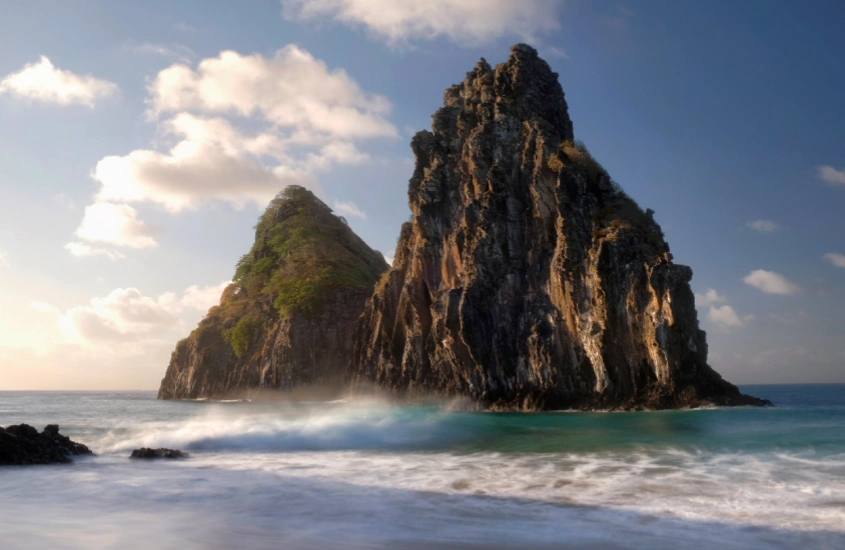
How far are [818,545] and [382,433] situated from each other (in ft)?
58.0

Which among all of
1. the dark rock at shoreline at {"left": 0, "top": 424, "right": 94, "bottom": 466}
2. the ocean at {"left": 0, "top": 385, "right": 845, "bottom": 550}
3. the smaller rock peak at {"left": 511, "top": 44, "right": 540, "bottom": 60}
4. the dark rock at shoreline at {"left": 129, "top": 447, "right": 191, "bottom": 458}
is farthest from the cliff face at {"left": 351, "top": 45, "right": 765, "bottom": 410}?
the dark rock at shoreline at {"left": 0, "top": 424, "right": 94, "bottom": 466}

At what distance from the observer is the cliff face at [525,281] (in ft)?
114

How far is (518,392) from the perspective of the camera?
40906 mm

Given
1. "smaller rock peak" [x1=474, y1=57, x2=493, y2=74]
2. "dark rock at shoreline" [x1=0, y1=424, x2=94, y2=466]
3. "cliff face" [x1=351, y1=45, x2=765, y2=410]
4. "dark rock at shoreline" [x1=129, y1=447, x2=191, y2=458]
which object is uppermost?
"smaller rock peak" [x1=474, y1=57, x2=493, y2=74]

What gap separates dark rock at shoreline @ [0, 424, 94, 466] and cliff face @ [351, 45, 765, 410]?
2822 centimetres

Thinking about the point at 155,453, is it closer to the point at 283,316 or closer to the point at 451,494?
the point at 451,494

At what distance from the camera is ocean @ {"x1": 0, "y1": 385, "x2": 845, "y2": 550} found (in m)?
8.65

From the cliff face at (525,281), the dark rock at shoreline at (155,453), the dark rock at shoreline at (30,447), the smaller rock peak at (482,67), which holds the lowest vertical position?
the dark rock at shoreline at (155,453)

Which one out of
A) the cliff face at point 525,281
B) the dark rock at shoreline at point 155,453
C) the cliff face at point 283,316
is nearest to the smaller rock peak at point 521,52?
the cliff face at point 525,281

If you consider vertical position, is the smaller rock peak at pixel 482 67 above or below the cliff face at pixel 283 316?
above

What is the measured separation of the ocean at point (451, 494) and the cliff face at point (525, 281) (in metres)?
13.5

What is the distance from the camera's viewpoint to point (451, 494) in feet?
38.2

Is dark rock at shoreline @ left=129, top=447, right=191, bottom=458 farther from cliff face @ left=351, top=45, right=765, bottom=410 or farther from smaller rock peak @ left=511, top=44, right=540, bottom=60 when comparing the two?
smaller rock peak @ left=511, top=44, right=540, bottom=60

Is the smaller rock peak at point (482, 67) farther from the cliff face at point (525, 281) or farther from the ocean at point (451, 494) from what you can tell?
the ocean at point (451, 494)
